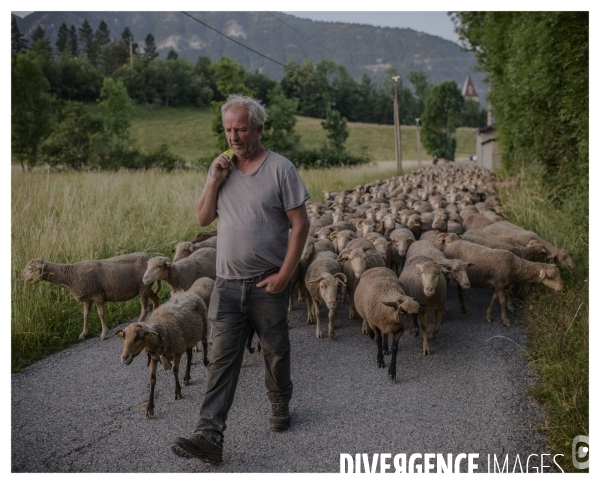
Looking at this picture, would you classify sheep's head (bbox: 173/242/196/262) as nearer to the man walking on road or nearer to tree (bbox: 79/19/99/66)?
the man walking on road

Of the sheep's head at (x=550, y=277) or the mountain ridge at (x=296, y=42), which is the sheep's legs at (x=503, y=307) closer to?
the sheep's head at (x=550, y=277)

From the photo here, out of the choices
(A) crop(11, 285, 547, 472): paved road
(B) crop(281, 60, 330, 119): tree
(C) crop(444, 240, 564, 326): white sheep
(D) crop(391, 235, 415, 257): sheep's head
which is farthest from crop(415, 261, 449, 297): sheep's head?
(B) crop(281, 60, 330, 119): tree

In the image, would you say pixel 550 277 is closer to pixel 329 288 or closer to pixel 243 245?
pixel 329 288

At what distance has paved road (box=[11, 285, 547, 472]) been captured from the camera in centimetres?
410

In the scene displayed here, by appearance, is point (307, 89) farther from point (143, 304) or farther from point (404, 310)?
point (404, 310)

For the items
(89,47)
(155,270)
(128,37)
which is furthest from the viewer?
(128,37)

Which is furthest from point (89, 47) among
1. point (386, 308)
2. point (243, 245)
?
point (243, 245)

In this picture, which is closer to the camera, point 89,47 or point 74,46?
point 74,46

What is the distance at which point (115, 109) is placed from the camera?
121ft

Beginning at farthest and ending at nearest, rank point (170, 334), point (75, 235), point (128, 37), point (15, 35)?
point (128, 37) < point (15, 35) < point (75, 235) < point (170, 334)

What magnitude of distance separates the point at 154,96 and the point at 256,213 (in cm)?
5394

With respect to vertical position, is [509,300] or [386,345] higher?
[509,300]

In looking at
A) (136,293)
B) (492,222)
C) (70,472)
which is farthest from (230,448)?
(492,222)

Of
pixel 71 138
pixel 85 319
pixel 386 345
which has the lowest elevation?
pixel 386 345
